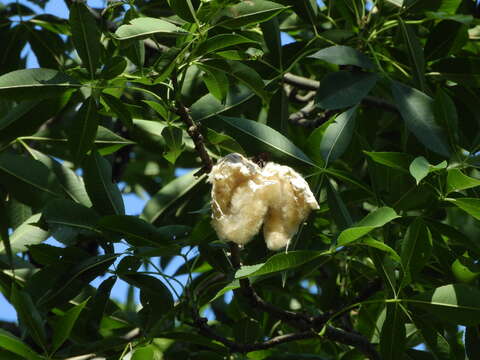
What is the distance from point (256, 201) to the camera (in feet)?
4.03

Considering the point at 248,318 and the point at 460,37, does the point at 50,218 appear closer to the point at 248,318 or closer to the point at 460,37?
the point at 248,318

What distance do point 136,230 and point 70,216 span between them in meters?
0.14

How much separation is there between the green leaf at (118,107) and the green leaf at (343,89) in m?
0.33

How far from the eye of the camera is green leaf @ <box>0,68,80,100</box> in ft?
4.42

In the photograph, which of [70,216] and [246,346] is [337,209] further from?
[70,216]

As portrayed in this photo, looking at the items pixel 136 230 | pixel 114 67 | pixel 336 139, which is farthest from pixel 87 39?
pixel 336 139

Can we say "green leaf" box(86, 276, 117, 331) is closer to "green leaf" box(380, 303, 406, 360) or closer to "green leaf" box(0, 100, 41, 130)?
"green leaf" box(0, 100, 41, 130)

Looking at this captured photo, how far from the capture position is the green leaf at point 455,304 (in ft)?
4.27

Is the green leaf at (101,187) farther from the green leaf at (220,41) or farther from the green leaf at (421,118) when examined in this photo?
the green leaf at (421,118)

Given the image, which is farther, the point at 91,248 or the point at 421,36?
the point at 91,248

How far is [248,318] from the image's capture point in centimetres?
173

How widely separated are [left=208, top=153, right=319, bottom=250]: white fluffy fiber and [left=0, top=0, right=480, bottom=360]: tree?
2.2 inches

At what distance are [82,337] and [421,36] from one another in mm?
990

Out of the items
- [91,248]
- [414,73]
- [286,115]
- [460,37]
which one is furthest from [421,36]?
[91,248]
